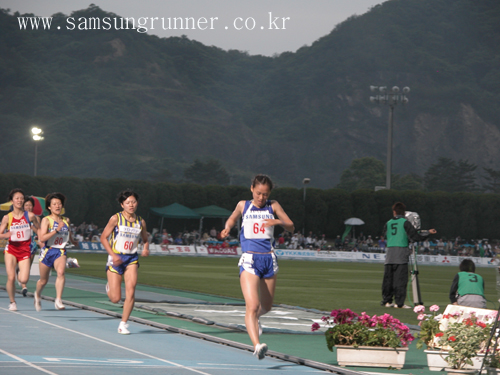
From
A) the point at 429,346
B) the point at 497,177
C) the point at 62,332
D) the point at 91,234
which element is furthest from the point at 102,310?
the point at 497,177

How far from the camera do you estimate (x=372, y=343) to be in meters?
8.05

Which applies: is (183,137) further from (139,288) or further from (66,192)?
(139,288)

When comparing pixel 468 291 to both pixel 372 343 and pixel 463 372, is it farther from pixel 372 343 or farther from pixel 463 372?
pixel 463 372

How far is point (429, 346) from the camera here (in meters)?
8.34

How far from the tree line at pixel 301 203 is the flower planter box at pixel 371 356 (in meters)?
52.7

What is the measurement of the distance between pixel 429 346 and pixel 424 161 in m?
189

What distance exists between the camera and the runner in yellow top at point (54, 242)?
12.5 metres

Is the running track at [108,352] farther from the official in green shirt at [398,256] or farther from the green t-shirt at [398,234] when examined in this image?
the green t-shirt at [398,234]

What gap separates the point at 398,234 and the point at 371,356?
25.0ft

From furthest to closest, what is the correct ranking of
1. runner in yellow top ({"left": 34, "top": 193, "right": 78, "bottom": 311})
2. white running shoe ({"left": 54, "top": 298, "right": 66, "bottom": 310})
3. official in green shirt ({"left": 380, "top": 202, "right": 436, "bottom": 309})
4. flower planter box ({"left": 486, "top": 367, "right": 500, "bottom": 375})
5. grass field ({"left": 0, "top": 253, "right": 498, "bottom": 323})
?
grass field ({"left": 0, "top": 253, "right": 498, "bottom": 323}) → official in green shirt ({"left": 380, "top": 202, "right": 436, "bottom": 309}) → white running shoe ({"left": 54, "top": 298, "right": 66, "bottom": 310}) → runner in yellow top ({"left": 34, "top": 193, "right": 78, "bottom": 311}) → flower planter box ({"left": 486, "top": 367, "right": 500, "bottom": 375})

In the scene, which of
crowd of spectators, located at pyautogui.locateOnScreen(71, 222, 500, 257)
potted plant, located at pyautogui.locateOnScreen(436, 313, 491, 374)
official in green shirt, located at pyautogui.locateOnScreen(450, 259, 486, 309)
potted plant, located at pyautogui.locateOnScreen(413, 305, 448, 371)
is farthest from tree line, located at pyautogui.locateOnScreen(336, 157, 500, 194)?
potted plant, located at pyautogui.locateOnScreen(436, 313, 491, 374)

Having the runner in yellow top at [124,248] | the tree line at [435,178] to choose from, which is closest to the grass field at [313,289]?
the runner in yellow top at [124,248]

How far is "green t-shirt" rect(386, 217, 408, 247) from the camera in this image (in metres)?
15.3

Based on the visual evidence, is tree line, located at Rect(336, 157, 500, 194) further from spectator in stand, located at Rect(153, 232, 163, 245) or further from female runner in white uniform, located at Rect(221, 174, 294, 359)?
female runner in white uniform, located at Rect(221, 174, 294, 359)
